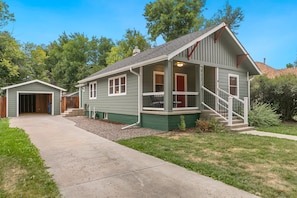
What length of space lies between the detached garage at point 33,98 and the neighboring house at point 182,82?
7968 millimetres

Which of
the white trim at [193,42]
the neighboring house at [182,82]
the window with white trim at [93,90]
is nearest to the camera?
the white trim at [193,42]

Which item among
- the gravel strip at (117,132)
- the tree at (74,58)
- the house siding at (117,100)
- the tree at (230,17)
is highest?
the tree at (230,17)

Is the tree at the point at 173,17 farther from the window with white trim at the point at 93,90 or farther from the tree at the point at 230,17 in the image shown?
the window with white trim at the point at 93,90

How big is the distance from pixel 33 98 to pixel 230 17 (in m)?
27.2

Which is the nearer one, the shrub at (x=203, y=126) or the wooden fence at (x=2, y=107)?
the shrub at (x=203, y=126)

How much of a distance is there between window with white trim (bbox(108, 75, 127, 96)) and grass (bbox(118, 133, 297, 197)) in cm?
520

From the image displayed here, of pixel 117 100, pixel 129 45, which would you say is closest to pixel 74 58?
pixel 129 45

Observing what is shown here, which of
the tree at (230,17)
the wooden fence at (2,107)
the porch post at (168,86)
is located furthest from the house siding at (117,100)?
the tree at (230,17)

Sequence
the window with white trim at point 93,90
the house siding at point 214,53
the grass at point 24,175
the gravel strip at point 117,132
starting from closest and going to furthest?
the grass at point 24,175 < the gravel strip at point 117,132 < the house siding at point 214,53 < the window with white trim at point 93,90

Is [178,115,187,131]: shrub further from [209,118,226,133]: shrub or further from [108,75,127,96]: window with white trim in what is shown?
[108,75,127,96]: window with white trim

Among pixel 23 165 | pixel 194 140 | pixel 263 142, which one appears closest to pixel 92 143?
pixel 23 165

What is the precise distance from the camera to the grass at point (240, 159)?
296 centimetres

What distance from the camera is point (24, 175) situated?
3273 mm

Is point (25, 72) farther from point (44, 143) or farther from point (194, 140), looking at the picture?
point (194, 140)
